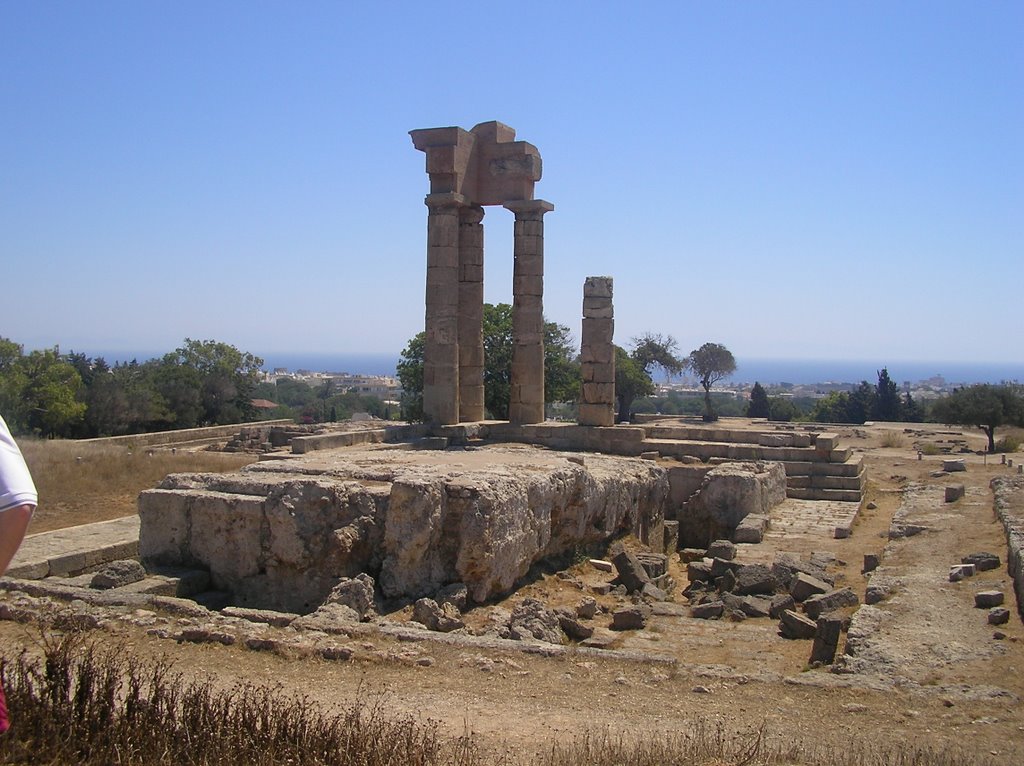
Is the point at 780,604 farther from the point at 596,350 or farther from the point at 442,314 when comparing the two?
the point at 442,314

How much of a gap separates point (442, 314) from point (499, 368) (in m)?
11.8

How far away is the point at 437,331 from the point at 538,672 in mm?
11381

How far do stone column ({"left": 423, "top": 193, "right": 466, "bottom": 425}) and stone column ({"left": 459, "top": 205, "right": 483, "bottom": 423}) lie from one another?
71cm

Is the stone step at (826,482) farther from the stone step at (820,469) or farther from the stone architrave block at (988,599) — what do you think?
the stone architrave block at (988,599)

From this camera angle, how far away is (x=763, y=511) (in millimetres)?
15719

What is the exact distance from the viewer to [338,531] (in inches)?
392

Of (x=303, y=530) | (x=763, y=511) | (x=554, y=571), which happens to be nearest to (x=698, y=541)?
(x=763, y=511)

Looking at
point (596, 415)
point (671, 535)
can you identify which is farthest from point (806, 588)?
point (596, 415)

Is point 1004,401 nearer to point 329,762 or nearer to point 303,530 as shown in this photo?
point 303,530

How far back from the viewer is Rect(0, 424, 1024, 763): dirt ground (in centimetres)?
598

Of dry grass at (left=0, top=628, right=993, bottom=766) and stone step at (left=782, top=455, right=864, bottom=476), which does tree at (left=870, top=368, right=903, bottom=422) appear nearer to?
stone step at (left=782, top=455, right=864, bottom=476)

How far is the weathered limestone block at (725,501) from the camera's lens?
1552 centimetres

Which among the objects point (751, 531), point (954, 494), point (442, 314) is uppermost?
point (442, 314)

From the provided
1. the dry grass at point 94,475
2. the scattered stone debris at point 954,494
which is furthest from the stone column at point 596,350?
the dry grass at point 94,475
